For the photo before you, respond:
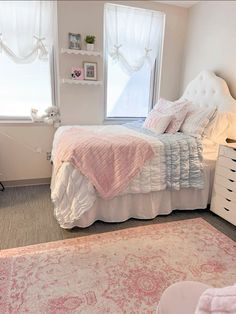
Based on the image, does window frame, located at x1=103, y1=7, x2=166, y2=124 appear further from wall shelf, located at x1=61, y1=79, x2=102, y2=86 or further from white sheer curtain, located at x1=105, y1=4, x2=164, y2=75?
wall shelf, located at x1=61, y1=79, x2=102, y2=86

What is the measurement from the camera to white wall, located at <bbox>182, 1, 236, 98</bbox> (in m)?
2.90

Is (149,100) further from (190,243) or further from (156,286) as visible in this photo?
(156,286)

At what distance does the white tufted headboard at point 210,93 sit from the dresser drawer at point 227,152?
1.89 feet

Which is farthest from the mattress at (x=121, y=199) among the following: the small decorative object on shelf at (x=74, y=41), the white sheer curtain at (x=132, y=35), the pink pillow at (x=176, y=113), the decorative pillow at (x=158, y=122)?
the small decorative object on shelf at (x=74, y=41)

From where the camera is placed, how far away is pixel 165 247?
199cm

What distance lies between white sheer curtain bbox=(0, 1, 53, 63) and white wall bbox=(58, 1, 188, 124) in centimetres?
18

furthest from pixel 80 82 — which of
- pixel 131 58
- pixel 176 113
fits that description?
pixel 176 113

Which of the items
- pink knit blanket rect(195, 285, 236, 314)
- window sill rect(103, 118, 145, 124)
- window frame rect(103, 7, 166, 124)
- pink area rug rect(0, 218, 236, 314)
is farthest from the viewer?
window sill rect(103, 118, 145, 124)

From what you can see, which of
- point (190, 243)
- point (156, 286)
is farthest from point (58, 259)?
point (190, 243)

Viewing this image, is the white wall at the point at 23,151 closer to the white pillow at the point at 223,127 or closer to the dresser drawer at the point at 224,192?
the white pillow at the point at 223,127

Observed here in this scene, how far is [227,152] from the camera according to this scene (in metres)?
2.33

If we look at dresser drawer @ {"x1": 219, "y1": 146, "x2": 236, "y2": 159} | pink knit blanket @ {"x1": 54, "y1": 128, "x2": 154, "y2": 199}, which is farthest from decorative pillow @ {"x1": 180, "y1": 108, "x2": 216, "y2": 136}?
pink knit blanket @ {"x1": 54, "y1": 128, "x2": 154, "y2": 199}

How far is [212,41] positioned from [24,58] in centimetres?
242

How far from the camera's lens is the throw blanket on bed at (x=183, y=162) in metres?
2.38
